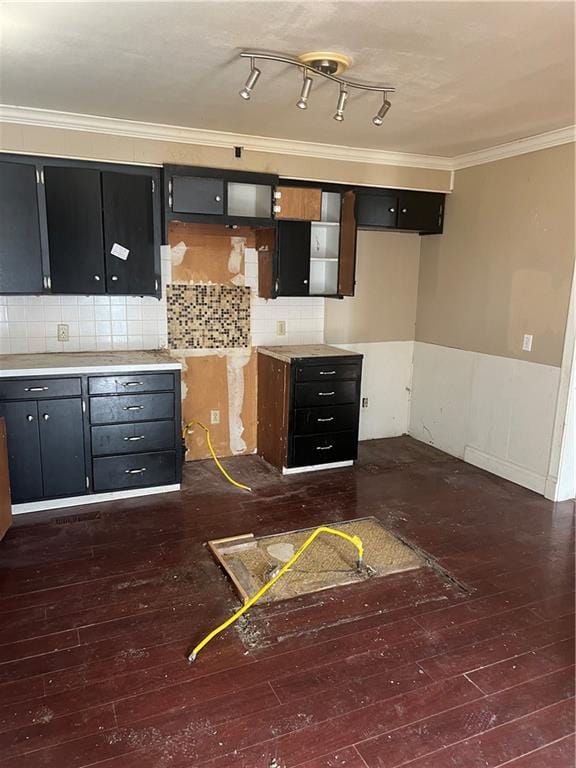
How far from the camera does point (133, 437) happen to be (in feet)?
11.6

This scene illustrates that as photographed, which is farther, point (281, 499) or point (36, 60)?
point (281, 499)

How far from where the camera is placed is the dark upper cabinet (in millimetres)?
4281

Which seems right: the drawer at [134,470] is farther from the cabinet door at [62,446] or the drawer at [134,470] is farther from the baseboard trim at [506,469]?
the baseboard trim at [506,469]

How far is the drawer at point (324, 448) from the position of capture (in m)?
4.06

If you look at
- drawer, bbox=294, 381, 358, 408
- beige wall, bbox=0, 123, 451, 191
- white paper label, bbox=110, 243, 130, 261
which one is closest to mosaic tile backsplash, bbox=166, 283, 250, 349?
white paper label, bbox=110, 243, 130, 261

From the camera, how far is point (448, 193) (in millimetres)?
4508

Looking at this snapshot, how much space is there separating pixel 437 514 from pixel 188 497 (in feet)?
5.48

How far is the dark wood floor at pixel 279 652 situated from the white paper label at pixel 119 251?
1686 mm

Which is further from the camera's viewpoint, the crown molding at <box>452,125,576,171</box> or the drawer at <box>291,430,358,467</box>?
the drawer at <box>291,430,358,467</box>

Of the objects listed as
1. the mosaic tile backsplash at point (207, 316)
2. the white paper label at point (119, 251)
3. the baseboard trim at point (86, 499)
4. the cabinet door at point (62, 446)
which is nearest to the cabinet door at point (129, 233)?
the white paper label at point (119, 251)

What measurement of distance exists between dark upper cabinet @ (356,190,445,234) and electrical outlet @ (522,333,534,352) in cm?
130

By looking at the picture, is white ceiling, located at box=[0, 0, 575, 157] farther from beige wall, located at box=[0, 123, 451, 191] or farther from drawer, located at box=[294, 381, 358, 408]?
drawer, located at box=[294, 381, 358, 408]

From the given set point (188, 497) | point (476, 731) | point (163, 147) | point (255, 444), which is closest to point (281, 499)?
point (188, 497)

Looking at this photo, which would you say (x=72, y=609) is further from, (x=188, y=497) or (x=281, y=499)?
(x=281, y=499)
